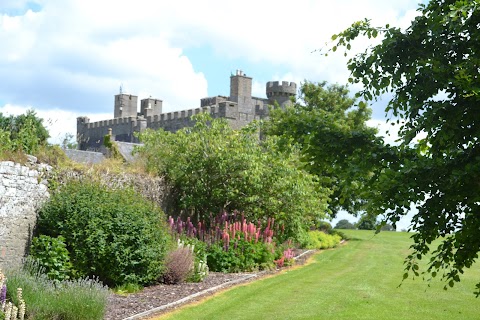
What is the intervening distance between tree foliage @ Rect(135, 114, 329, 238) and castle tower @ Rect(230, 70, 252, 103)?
1063 inches

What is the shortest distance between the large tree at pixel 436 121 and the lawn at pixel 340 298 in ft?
11.4

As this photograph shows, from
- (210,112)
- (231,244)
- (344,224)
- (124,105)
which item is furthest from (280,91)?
(231,244)

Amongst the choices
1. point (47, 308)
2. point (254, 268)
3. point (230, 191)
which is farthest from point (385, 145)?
point (230, 191)

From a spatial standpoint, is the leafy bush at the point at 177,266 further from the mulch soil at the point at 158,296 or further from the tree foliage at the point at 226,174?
the tree foliage at the point at 226,174

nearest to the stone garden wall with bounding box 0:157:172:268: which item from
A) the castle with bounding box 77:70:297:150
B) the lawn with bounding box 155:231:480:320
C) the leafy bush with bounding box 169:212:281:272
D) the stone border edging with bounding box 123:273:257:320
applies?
the stone border edging with bounding box 123:273:257:320

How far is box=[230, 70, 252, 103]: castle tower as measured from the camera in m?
45.7

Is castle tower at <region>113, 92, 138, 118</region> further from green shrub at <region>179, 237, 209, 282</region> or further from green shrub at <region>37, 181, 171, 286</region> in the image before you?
green shrub at <region>37, 181, 171, 286</region>

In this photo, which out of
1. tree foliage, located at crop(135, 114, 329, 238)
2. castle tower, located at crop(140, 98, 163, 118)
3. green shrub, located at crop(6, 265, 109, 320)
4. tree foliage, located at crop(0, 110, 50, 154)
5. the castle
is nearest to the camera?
green shrub, located at crop(6, 265, 109, 320)

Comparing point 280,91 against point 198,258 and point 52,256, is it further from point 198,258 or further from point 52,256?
point 52,256

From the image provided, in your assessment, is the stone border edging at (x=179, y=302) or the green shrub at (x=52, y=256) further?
the green shrub at (x=52, y=256)

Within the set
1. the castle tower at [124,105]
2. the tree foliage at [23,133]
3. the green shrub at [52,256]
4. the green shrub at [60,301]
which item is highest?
the castle tower at [124,105]

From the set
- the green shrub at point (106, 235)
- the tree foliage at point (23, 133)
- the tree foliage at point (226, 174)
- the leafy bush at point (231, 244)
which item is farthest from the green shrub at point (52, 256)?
the tree foliage at point (226, 174)

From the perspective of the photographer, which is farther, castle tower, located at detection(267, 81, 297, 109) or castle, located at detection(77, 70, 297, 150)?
castle tower, located at detection(267, 81, 297, 109)

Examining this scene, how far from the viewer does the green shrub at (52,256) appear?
11.8 m
